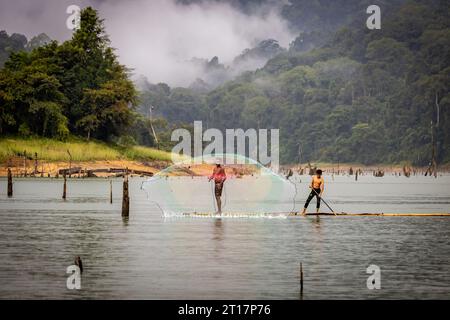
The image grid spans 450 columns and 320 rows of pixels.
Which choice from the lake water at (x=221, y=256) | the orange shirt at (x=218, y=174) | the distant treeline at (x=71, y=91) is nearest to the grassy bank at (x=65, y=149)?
the distant treeline at (x=71, y=91)

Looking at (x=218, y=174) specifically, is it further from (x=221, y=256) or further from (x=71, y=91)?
(x=71, y=91)

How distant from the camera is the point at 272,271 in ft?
96.2

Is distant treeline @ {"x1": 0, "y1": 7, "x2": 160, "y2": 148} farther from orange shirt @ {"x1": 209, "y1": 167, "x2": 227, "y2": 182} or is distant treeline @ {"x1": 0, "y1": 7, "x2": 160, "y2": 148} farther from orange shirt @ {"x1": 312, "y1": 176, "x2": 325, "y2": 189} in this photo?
orange shirt @ {"x1": 209, "y1": 167, "x2": 227, "y2": 182}

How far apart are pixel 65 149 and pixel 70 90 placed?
16.4 metres

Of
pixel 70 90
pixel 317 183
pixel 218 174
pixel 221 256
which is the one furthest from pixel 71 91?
pixel 221 256

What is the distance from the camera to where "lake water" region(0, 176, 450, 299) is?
84.5ft

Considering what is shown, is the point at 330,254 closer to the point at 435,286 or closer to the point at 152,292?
the point at 435,286

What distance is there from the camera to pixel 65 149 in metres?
130

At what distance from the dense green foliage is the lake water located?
258 feet

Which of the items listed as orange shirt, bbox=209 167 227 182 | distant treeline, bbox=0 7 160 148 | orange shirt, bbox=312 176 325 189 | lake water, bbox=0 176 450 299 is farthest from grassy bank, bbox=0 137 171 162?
orange shirt, bbox=209 167 227 182

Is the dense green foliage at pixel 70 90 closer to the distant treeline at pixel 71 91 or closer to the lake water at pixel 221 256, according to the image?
the distant treeline at pixel 71 91

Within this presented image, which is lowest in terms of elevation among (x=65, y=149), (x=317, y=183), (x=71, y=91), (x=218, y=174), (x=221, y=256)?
(x=221, y=256)

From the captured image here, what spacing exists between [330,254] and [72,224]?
53.1 ft
